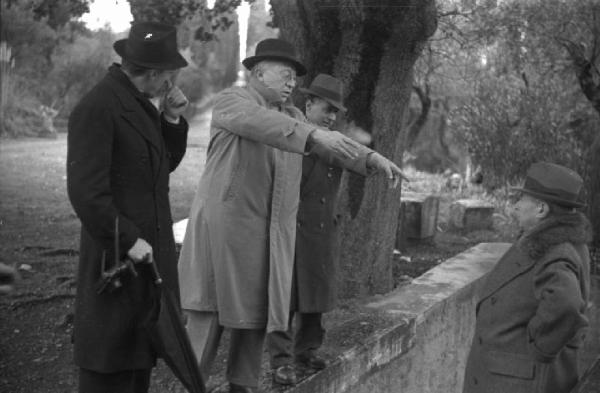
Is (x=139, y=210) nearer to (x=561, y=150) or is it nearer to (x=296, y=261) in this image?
(x=296, y=261)

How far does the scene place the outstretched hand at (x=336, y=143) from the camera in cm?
384

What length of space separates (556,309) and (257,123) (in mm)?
1579

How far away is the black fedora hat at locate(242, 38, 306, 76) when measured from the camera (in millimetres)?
4203

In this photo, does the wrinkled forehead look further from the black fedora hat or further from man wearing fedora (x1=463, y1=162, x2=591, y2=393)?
man wearing fedora (x1=463, y1=162, x2=591, y2=393)

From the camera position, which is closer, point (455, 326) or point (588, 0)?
point (455, 326)

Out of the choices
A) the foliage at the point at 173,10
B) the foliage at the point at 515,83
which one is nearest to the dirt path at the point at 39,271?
the foliage at the point at 173,10

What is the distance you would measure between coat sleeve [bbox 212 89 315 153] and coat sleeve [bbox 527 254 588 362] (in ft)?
4.20

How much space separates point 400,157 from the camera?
7.38 metres

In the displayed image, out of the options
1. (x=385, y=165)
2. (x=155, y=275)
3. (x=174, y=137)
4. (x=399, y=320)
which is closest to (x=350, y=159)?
(x=385, y=165)

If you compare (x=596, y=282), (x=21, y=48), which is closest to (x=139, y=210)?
(x=596, y=282)

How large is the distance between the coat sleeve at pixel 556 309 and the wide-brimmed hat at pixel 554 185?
308 mm

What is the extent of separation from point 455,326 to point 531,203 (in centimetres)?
308

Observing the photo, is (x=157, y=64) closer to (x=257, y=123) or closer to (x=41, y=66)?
(x=257, y=123)

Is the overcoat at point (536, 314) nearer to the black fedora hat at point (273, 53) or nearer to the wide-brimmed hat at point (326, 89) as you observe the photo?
the wide-brimmed hat at point (326, 89)
